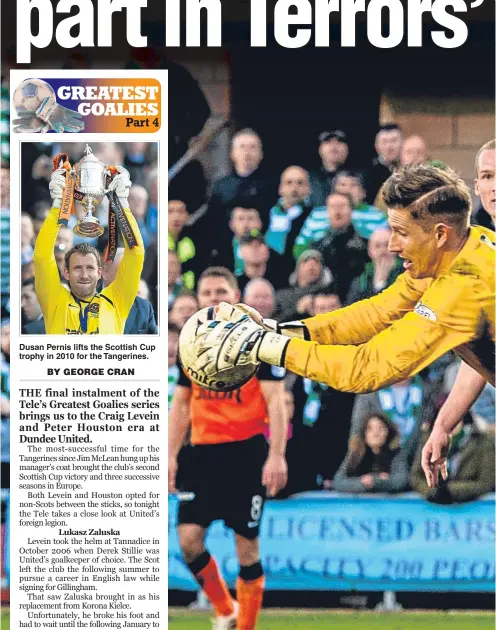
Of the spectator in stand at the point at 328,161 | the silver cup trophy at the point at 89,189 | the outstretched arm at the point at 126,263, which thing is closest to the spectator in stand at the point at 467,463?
the spectator in stand at the point at 328,161

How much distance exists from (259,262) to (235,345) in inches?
13.9

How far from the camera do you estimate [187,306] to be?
428 cm

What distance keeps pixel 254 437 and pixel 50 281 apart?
1046 millimetres

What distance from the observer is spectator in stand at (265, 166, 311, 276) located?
4.28m

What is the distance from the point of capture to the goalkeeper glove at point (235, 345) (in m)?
4.25

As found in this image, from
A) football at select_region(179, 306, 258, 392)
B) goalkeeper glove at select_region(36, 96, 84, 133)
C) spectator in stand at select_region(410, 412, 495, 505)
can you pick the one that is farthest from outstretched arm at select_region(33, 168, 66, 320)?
spectator in stand at select_region(410, 412, 495, 505)

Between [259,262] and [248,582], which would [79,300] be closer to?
[259,262]

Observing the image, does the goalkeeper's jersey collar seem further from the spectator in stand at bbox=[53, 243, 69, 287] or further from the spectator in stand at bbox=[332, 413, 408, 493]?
the spectator in stand at bbox=[332, 413, 408, 493]

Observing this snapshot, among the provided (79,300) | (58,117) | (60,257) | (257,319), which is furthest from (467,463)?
(58,117)

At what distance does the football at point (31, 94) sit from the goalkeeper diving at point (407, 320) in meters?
1.11

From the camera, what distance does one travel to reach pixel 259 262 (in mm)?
4297

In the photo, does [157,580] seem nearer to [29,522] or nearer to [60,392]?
[29,522]

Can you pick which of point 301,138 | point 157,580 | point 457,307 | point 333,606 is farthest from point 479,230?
point 157,580

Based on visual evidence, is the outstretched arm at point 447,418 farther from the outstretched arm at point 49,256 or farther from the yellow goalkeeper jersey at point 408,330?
the outstretched arm at point 49,256
